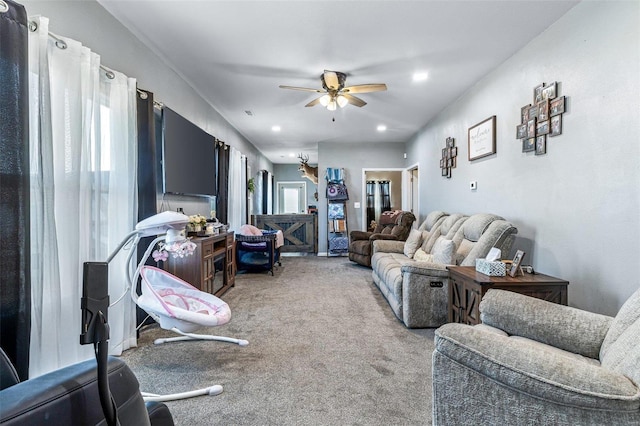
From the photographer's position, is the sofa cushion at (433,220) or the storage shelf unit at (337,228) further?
the storage shelf unit at (337,228)

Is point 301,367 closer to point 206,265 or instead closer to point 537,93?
point 206,265

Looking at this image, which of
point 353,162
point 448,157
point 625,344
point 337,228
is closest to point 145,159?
point 625,344

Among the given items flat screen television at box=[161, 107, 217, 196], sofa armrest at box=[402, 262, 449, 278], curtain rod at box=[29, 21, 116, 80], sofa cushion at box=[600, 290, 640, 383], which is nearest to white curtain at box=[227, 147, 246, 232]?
flat screen television at box=[161, 107, 217, 196]

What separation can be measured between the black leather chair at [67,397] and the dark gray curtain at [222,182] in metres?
4.12

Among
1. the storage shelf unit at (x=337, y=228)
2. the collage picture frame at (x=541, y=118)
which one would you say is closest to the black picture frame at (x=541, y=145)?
the collage picture frame at (x=541, y=118)

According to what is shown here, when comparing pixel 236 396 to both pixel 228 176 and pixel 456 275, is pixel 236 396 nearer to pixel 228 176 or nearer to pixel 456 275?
pixel 456 275

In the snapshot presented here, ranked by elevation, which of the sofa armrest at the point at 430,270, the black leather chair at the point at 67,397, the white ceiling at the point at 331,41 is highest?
the white ceiling at the point at 331,41

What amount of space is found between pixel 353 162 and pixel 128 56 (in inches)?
206

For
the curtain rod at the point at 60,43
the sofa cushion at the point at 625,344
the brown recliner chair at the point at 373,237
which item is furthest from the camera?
the brown recliner chair at the point at 373,237

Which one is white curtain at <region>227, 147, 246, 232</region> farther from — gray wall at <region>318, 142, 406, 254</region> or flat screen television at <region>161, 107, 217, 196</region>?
gray wall at <region>318, 142, 406, 254</region>

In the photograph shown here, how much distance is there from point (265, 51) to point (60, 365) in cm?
290

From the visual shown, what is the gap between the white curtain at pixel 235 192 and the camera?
5352 mm

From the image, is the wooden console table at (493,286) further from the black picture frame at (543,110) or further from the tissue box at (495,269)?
the black picture frame at (543,110)

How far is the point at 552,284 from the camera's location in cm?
217
